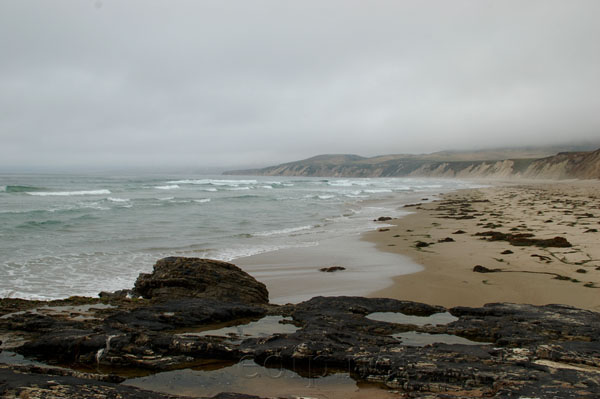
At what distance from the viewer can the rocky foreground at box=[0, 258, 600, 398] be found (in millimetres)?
2668

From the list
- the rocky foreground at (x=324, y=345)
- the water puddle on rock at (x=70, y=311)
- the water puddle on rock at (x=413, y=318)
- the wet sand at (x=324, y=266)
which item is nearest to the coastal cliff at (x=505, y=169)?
the wet sand at (x=324, y=266)

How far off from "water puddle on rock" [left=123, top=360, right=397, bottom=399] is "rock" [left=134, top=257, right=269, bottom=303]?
2.45m

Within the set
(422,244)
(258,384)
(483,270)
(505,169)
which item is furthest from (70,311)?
(505,169)

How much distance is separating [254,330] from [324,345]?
1023 millimetres

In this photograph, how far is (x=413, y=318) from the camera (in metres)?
4.61

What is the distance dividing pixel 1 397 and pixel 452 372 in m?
3.20

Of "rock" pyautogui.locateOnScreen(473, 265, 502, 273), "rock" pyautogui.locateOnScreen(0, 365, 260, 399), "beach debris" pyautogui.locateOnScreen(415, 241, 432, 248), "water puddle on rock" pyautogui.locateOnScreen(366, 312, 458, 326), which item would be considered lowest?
"beach debris" pyautogui.locateOnScreen(415, 241, 432, 248)

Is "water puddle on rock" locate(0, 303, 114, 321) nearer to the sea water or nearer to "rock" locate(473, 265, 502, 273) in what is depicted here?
Result: the sea water

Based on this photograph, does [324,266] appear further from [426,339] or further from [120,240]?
[120,240]

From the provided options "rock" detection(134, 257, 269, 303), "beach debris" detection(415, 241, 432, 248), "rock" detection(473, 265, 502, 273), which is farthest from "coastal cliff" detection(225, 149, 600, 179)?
"rock" detection(134, 257, 269, 303)

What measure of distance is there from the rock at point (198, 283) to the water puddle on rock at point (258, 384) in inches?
96.5

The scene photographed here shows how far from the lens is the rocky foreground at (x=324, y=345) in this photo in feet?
8.75

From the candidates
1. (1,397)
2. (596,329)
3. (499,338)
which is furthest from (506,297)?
(1,397)

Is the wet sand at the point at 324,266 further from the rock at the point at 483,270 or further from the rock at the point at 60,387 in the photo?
the rock at the point at 60,387
